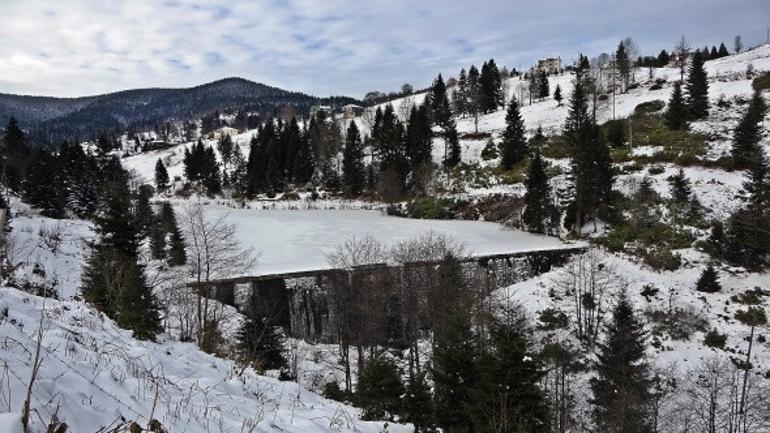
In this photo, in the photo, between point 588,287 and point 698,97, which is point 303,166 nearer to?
point 588,287

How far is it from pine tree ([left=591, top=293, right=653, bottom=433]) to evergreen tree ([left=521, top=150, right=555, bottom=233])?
1868cm

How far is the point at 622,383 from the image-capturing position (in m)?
19.8

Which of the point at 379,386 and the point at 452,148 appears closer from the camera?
the point at 379,386

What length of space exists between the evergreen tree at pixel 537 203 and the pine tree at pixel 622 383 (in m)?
18.7

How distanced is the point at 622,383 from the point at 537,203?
22005mm

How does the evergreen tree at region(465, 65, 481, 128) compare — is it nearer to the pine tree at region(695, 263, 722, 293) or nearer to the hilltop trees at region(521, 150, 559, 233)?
the hilltop trees at region(521, 150, 559, 233)

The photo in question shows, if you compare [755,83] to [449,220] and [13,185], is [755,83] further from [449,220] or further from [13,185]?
[13,185]

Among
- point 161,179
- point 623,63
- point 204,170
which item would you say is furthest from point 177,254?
point 623,63

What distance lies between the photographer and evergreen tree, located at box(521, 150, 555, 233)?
1576 inches

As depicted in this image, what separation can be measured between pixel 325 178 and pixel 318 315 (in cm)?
4218

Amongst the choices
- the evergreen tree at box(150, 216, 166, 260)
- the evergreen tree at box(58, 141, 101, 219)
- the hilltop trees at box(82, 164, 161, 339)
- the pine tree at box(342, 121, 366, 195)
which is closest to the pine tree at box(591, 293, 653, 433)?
the hilltop trees at box(82, 164, 161, 339)

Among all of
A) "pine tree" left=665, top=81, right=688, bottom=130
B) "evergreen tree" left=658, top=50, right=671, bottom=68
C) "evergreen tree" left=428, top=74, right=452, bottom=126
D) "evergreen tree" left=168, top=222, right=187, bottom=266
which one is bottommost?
"evergreen tree" left=168, top=222, right=187, bottom=266

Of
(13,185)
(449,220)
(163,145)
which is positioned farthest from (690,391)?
(163,145)

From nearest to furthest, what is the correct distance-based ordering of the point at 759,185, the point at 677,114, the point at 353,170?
the point at 759,185 < the point at 677,114 < the point at 353,170
